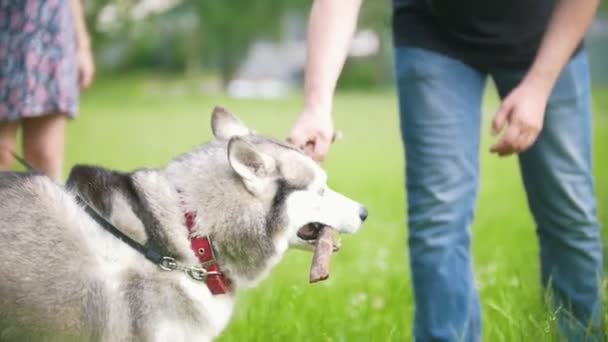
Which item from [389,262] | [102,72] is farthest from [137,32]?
[389,262]

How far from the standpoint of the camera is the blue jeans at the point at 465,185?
2.75 m

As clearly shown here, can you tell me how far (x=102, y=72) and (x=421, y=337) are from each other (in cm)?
3032

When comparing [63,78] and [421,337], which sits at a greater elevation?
[63,78]

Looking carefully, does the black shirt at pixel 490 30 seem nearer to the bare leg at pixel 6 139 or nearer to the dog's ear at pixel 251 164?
the dog's ear at pixel 251 164

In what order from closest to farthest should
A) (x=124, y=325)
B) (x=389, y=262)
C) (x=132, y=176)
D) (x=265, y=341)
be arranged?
(x=124, y=325) → (x=132, y=176) → (x=265, y=341) → (x=389, y=262)

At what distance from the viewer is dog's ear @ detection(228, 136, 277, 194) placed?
2301 millimetres

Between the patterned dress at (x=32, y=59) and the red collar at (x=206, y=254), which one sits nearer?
the red collar at (x=206, y=254)

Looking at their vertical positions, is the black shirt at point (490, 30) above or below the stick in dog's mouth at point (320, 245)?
above

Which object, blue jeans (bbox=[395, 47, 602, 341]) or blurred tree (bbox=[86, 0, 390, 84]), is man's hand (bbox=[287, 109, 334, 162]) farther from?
blurred tree (bbox=[86, 0, 390, 84])

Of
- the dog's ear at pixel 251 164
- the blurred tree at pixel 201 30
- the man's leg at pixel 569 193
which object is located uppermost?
the dog's ear at pixel 251 164

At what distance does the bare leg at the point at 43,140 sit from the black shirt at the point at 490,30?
1.56 meters

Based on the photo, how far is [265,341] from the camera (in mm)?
3117

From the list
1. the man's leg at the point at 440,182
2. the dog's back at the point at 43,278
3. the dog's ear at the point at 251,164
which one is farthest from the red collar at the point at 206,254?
the man's leg at the point at 440,182

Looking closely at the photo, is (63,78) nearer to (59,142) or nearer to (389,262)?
(59,142)
